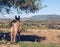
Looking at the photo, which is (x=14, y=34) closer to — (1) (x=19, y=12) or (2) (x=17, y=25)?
(2) (x=17, y=25)

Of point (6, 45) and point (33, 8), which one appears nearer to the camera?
point (6, 45)

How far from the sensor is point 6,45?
22.3 metres

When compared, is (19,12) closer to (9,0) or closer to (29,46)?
(9,0)

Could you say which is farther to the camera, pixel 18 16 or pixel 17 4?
pixel 17 4

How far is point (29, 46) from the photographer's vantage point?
21516mm

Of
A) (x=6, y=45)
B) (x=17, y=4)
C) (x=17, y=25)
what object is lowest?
(x=6, y=45)

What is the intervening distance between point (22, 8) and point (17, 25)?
2936 millimetres

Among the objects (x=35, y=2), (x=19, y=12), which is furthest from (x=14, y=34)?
(x=35, y=2)

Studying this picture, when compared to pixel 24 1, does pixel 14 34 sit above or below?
below

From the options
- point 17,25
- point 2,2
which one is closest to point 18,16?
point 17,25

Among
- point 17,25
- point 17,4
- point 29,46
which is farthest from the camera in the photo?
point 17,4

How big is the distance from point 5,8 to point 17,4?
5.24 ft

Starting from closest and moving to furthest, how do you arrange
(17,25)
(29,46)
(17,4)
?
(29,46), (17,25), (17,4)

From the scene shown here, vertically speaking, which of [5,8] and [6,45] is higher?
[5,8]
